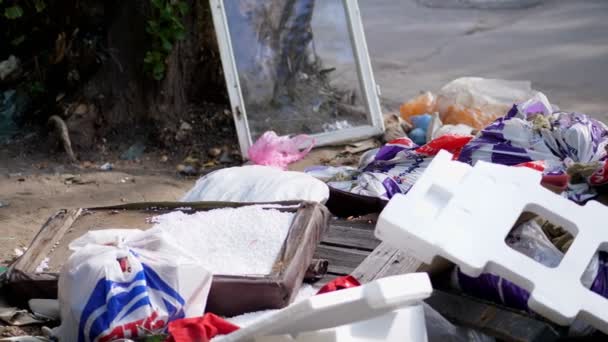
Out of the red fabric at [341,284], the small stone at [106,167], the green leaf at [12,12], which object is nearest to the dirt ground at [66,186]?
the small stone at [106,167]

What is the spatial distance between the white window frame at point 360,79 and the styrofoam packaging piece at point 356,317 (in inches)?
121

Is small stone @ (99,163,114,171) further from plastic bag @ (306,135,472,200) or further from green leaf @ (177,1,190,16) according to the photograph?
plastic bag @ (306,135,472,200)

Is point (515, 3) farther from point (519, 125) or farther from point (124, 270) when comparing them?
point (124, 270)

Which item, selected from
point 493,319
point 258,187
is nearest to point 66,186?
point 258,187

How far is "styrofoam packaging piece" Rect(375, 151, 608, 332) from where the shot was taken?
190 cm

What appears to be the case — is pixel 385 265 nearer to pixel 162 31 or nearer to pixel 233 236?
pixel 233 236

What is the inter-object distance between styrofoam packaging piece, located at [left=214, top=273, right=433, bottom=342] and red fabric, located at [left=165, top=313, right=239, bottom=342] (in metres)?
0.20

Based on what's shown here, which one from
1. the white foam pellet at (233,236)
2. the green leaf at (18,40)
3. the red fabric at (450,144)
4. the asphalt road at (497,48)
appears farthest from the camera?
the asphalt road at (497,48)

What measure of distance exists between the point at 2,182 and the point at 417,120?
270cm

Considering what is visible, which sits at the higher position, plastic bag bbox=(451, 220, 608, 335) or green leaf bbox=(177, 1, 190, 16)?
green leaf bbox=(177, 1, 190, 16)

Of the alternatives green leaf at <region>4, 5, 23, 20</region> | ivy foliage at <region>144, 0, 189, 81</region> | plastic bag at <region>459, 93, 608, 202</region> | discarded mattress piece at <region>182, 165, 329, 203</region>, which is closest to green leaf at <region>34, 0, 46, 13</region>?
green leaf at <region>4, 5, 23, 20</region>

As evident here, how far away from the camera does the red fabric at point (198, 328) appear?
2066mm

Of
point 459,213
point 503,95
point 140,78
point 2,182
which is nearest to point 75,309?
point 459,213

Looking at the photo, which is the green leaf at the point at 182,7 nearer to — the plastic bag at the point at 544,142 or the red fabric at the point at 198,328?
the plastic bag at the point at 544,142
